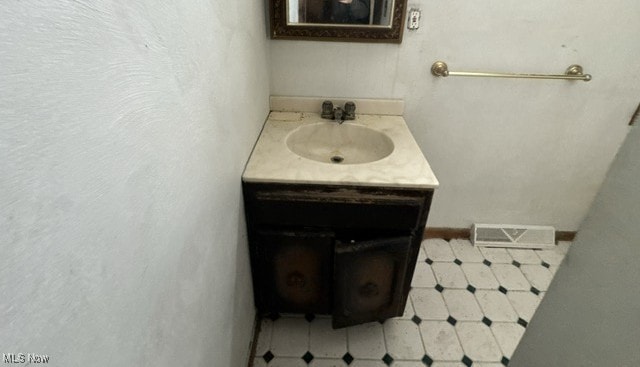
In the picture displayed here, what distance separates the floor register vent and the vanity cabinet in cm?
80

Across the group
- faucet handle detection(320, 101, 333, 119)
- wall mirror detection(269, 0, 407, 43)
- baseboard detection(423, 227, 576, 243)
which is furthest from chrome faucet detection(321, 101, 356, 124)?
baseboard detection(423, 227, 576, 243)

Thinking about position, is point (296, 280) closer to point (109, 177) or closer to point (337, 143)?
point (337, 143)

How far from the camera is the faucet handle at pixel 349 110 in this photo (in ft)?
4.58

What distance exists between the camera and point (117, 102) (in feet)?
→ 1.19

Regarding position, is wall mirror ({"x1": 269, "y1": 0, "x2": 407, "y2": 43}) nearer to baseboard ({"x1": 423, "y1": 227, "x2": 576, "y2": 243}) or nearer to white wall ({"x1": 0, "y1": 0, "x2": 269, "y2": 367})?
white wall ({"x1": 0, "y1": 0, "x2": 269, "y2": 367})

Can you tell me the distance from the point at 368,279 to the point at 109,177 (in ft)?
3.23

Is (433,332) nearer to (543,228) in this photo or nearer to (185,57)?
(543,228)

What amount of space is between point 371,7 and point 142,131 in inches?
44.8

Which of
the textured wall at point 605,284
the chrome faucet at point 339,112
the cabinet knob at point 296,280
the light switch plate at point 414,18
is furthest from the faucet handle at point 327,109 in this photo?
the textured wall at point 605,284

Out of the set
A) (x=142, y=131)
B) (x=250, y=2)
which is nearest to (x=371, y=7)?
(x=250, y=2)

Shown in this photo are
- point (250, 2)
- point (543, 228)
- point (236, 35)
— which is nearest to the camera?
point (236, 35)

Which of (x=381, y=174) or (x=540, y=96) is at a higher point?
(x=540, y=96)

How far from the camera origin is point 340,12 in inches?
49.8

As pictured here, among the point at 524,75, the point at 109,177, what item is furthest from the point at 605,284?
the point at 524,75
